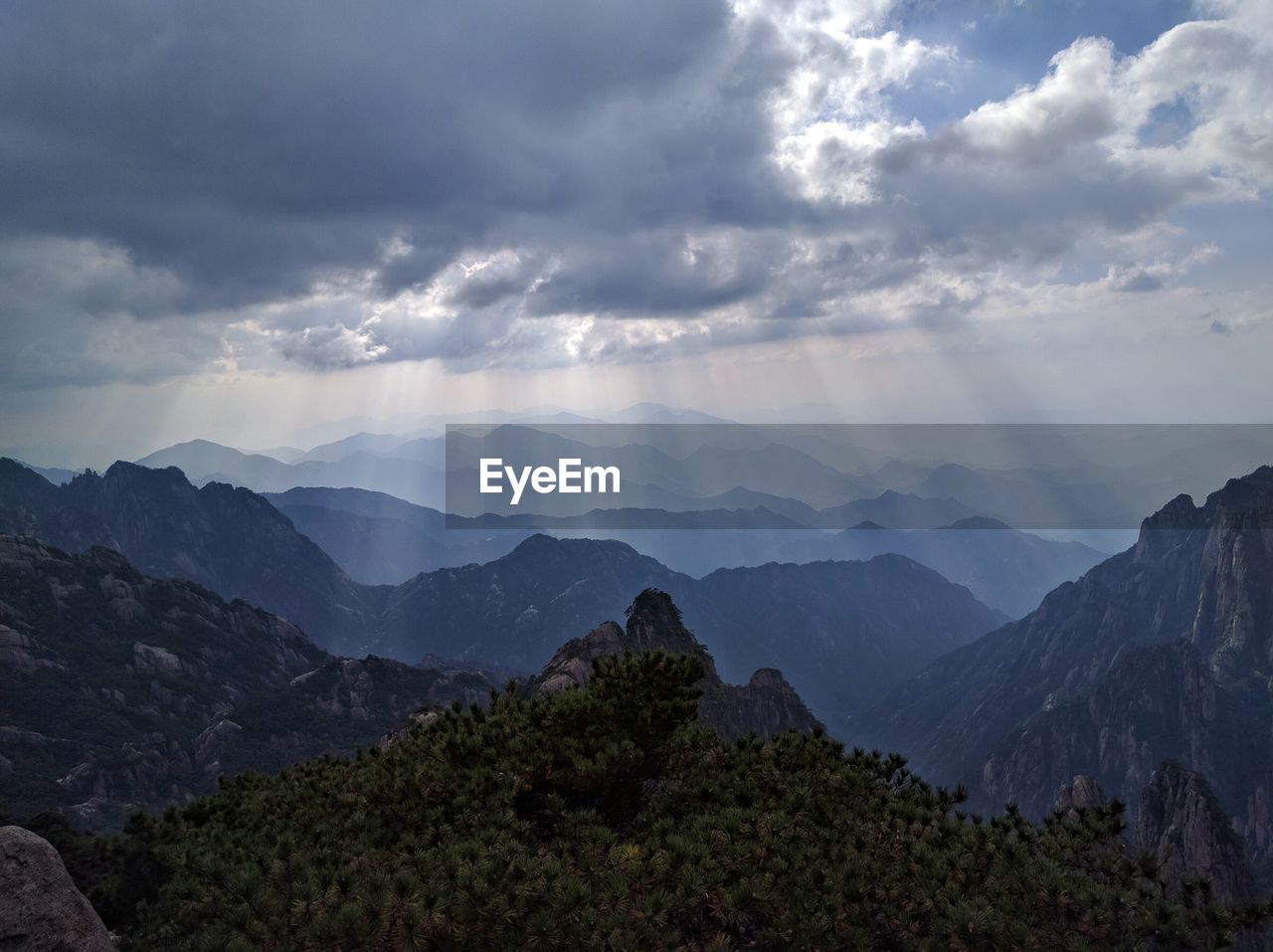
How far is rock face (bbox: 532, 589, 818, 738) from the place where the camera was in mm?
107938

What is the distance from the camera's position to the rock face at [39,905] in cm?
1675

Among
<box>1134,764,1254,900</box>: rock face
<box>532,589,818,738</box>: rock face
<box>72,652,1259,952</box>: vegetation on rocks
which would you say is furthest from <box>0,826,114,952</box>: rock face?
<box>1134,764,1254,900</box>: rock face

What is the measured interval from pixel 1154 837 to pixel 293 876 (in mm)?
168566

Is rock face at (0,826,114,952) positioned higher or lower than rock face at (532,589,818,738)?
higher

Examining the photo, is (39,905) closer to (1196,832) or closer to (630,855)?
(630,855)

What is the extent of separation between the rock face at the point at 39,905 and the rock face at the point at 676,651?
70.3m

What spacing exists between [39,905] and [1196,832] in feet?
541

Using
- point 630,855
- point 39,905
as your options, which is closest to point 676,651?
point 630,855

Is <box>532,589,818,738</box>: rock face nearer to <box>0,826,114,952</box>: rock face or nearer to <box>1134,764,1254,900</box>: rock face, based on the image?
<box>1134,764,1254,900</box>: rock face

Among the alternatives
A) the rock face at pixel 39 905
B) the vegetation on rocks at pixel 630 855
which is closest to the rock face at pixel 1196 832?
the vegetation on rocks at pixel 630 855

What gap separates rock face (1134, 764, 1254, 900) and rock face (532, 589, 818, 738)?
6066 cm

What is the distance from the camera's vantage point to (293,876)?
16703mm

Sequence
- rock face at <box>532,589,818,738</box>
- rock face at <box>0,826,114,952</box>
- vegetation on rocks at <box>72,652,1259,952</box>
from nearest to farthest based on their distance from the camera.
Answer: vegetation on rocks at <box>72,652,1259,952</box>, rock face at <box>0,826,114,952</box>, rock face at <box>532,589,818,738</box>

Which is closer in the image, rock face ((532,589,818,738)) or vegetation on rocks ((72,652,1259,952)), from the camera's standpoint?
vegetation on rocks ((72,652,1259,952))
